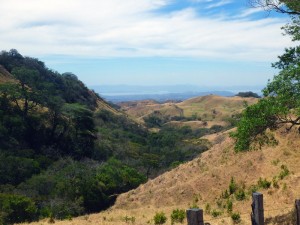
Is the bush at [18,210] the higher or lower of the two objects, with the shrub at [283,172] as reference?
lower

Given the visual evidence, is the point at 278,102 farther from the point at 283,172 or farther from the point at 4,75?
the point at 4,75

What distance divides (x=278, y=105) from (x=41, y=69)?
10253 cm

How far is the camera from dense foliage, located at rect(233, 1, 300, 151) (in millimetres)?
12938

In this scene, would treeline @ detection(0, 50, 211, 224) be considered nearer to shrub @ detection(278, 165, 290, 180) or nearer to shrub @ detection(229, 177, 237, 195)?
shrub @ detection(229, 177, 237, 195)

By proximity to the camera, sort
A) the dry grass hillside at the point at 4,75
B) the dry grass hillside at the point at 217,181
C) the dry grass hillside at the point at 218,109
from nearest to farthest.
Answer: the dry grass hillside at the point at 217,181 → the dry grass hillside at the point at 4,75 → the dry grass hillside at the point at 218,109

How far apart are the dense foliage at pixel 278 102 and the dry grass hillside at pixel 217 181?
10.2m

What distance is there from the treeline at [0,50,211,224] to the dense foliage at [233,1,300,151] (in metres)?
16.6

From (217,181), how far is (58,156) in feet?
116

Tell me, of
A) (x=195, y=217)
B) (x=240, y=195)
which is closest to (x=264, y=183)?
(x=240, y=195)

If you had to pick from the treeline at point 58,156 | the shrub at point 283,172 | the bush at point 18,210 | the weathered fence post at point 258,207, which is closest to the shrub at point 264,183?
the shrub at point 283,172

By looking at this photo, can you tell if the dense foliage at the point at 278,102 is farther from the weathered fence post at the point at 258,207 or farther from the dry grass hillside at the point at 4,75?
the dry grass hillside at the point at 4,75

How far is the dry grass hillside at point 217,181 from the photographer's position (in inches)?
992

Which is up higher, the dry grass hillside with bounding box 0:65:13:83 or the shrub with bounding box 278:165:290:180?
the dry grass hillside with bounding box 0:65:13:83

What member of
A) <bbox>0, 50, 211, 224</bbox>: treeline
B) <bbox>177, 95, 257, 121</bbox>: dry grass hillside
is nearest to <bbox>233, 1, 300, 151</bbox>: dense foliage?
<bbox>0, 50, 211, 224</bbox>: treeline
